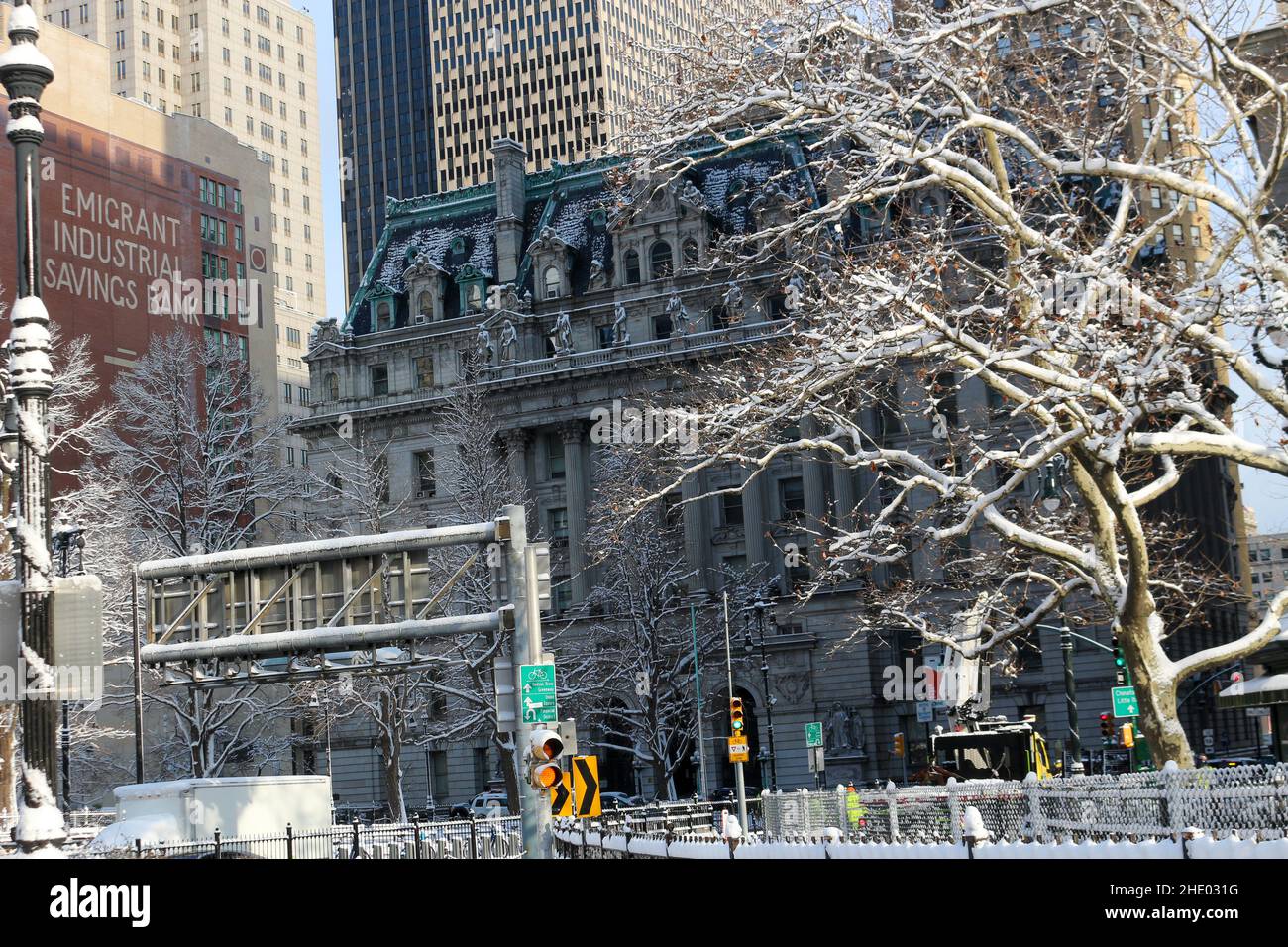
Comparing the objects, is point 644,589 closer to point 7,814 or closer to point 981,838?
point 7,814

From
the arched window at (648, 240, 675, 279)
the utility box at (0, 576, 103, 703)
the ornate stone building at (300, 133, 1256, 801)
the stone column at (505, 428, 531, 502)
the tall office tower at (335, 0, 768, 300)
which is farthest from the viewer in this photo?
Answer: the tall office tower at (335, 0, 768, 300)

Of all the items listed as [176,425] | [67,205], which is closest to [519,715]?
[176,425]

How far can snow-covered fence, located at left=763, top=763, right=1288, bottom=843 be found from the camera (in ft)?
43.5

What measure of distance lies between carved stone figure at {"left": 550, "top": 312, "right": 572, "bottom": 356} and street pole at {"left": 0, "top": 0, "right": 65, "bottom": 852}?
67180 mm

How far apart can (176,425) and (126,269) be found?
47919mm

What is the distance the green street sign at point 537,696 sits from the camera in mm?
21734

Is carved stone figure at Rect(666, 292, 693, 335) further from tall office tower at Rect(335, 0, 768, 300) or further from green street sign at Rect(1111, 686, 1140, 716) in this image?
tall office tower at Rect(335, 0, 768, 300)

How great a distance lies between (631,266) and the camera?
84875mm

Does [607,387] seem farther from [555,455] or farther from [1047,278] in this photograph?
[1047,278]

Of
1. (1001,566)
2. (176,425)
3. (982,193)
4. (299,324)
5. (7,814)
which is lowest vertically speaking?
(7,814)

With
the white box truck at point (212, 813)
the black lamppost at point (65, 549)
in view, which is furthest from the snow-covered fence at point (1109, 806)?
the black lamppost at point (65, 549)

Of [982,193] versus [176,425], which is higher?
[176,425]

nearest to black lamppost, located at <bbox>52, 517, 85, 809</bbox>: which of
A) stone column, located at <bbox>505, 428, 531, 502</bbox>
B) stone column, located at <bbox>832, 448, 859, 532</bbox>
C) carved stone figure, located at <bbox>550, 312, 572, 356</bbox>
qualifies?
stone column, located at <bbox>505, 428, 531, 502</bbox>
